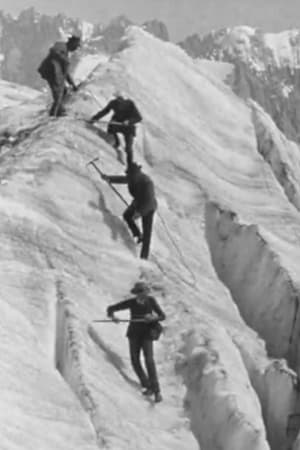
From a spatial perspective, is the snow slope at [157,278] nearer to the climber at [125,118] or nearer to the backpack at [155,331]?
the climber at [125,118]

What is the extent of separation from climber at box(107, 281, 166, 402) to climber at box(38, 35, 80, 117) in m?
8.28

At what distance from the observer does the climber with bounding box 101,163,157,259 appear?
1978 centimetres

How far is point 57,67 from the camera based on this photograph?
79.5 ft

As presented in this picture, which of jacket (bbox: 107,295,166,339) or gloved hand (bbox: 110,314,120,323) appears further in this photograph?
gloved hand (bbox: 110,314,120,323)

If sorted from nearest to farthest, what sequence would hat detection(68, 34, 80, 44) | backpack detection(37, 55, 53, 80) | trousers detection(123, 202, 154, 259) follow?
trousers detection(123, 202, 154, 259) < backpack detection(37, 55, 53, 80) < hat detection(68, 34, 80, 44)

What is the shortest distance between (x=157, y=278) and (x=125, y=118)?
4490 mm

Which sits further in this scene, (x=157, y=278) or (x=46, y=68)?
(x=46, y=68)

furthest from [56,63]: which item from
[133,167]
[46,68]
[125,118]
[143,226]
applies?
[143,226]

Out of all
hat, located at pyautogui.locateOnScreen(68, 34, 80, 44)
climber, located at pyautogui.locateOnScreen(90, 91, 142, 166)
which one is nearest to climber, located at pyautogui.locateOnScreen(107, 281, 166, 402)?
climber, located at pyautogui.locateOnScreen(90, 91, 142, 166)

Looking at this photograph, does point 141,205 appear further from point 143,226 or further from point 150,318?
point 150,318

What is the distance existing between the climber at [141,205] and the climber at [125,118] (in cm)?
193

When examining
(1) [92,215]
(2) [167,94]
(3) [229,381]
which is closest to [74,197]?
(1) [92,215]

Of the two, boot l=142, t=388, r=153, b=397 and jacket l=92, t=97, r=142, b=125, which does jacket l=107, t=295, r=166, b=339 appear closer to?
boot l=142, t=388, r=153, b=397

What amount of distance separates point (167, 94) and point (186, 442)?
42.2ft
